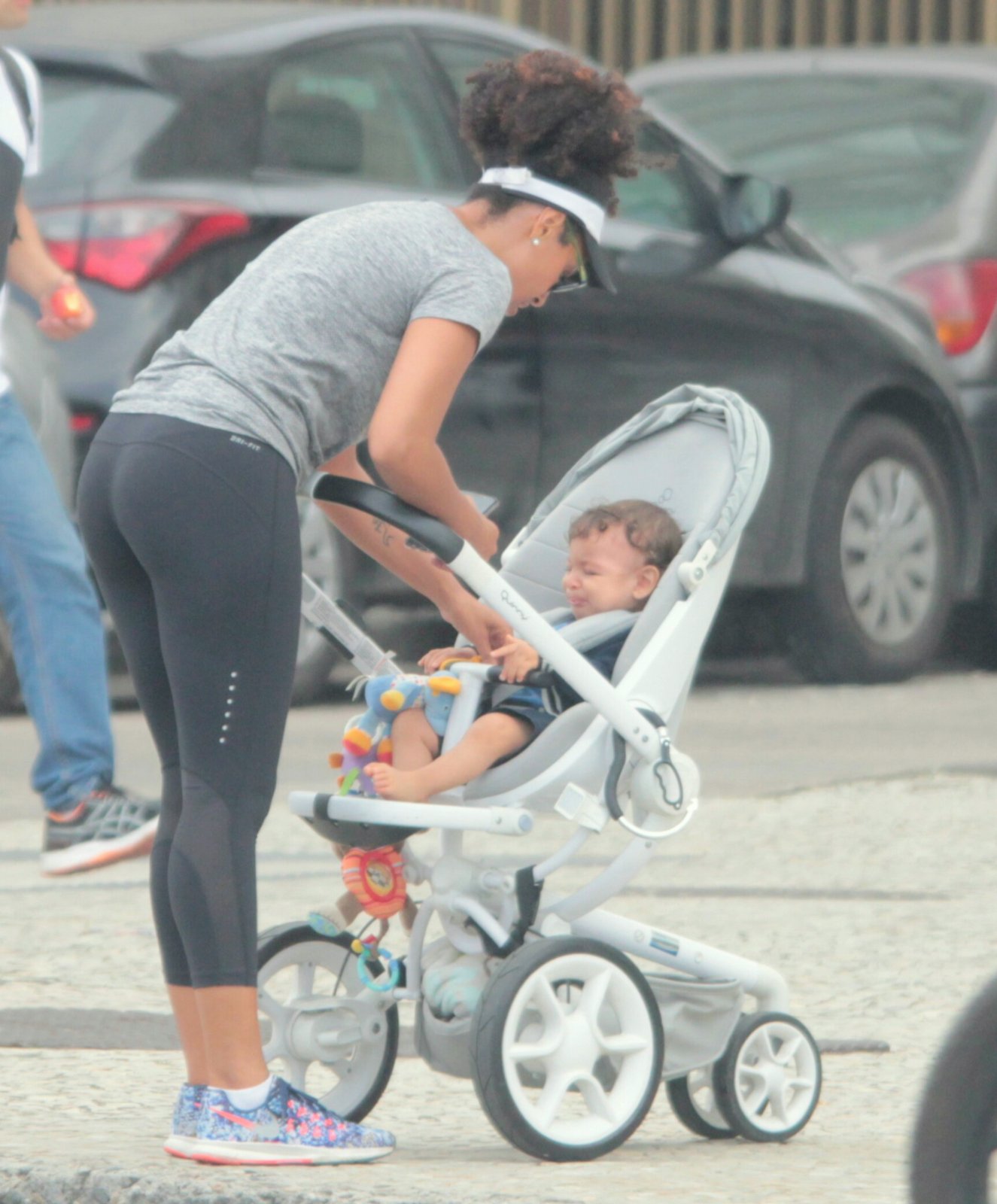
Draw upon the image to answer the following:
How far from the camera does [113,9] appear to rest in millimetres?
8203

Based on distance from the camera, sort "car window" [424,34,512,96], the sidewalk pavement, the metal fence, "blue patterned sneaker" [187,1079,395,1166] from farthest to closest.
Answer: the metal fence < "car window" [424,34,512,96] < "blue patterned sneaker" [187,1079,395,1166] < the sidewalk pavement

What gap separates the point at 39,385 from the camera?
7211mm

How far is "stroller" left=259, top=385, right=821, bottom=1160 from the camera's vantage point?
12.4 feet

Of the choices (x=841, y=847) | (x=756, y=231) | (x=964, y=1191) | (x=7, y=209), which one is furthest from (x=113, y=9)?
(x=964, y=1191)

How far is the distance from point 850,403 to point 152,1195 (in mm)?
5709

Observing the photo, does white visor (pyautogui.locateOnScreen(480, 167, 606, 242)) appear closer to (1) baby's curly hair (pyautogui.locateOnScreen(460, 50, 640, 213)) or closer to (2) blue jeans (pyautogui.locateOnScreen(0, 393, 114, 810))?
(1) baby's curly hair (pyautogui.locateOnScreen(460, 50, 640, 213))

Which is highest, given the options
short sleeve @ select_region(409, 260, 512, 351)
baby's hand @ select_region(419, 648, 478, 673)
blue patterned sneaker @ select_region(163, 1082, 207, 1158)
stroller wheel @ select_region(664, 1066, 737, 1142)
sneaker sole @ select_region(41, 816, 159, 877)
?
short sleeve @ select_region(409, 260, 512, 351)

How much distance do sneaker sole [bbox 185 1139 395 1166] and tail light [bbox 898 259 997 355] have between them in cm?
599

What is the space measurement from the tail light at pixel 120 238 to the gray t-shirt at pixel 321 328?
367 cm

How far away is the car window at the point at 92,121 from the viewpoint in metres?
7.50

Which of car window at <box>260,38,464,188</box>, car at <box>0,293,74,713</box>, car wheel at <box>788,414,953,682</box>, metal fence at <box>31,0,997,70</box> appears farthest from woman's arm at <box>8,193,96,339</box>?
metal fence at <box>31,0,997,70</box>

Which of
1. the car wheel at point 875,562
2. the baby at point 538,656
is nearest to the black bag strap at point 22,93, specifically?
the baby at point 538,656

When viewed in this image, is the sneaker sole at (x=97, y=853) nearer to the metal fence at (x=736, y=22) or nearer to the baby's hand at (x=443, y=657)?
the baby's hand at (x=443, y=657)

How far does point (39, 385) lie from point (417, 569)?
11.2ft
